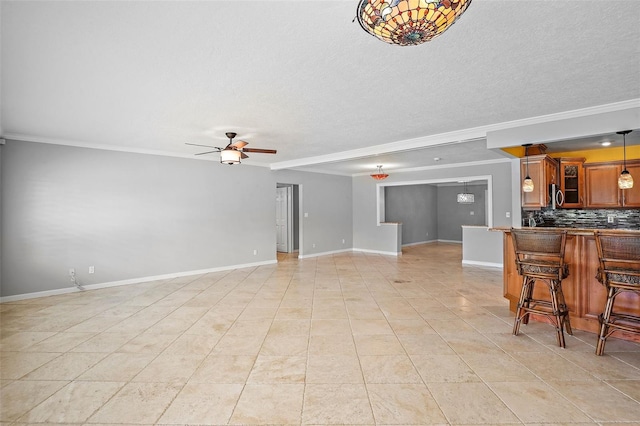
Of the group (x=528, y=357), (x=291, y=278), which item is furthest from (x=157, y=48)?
(x=291, y=278)

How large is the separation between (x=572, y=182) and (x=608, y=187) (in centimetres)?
51

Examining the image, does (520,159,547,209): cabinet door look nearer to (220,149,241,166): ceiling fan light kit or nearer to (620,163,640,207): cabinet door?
(620,163,640,207): cabinet door

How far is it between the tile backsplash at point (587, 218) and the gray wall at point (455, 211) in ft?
16.7

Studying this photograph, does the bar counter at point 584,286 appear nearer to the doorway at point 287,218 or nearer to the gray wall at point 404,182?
the gray wall at point 404,182

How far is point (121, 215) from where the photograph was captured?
5395mm

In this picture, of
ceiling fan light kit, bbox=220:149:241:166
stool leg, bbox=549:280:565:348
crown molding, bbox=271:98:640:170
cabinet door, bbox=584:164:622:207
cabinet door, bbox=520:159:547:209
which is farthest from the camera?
cabinet door, bbox=584:164:622:207


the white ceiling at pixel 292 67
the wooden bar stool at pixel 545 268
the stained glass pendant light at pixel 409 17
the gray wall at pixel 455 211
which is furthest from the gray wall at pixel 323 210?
the stained glass pendant light at pixel 409 17

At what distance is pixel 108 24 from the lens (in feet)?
6.17

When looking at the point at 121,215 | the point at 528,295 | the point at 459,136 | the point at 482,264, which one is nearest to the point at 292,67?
the point at 459,136

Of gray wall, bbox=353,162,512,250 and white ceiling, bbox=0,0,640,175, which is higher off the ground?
white ceiling, bbox=0,0,640,175

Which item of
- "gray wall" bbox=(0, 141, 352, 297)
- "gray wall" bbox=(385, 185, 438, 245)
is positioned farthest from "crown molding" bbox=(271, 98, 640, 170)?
"gray wall" bbox=(385, 185, 438, 245)

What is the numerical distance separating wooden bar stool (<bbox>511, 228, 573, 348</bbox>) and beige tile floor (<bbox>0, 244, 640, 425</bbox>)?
22 centimetres

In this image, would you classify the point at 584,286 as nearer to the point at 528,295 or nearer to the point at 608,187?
the point at 528,295

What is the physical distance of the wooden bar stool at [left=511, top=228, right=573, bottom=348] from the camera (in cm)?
299
